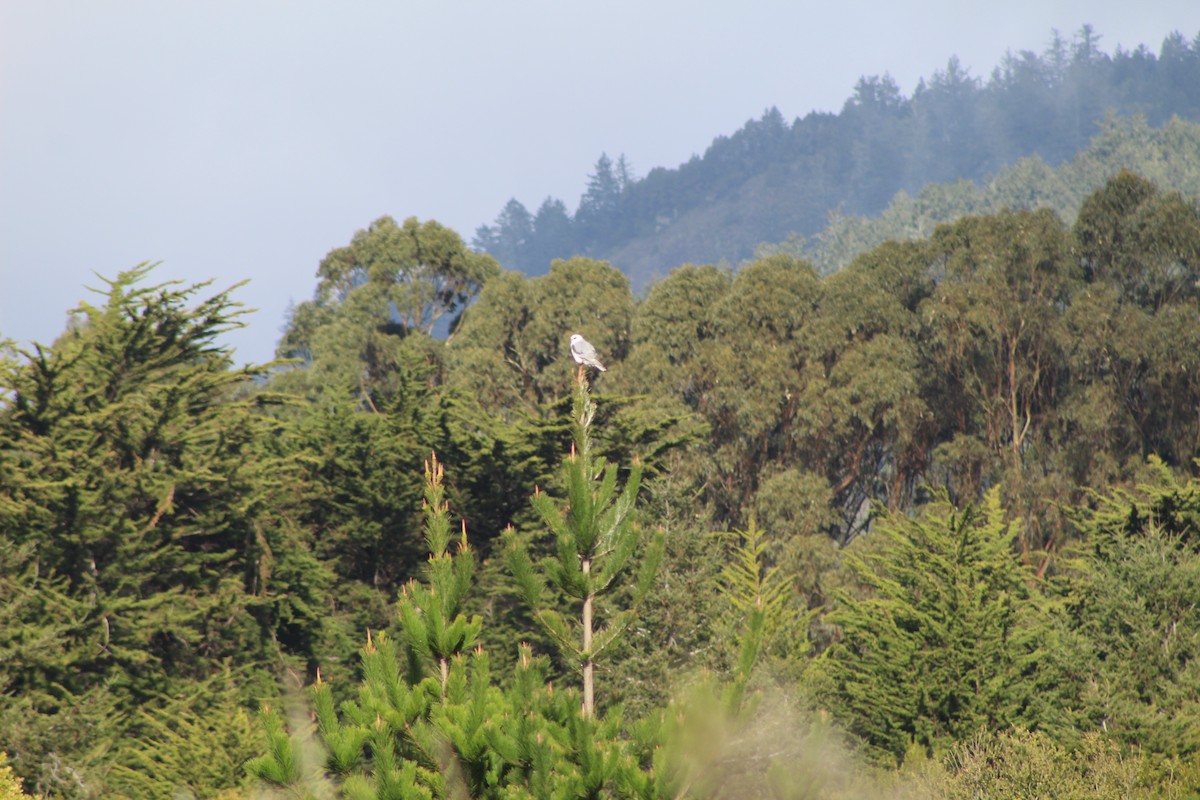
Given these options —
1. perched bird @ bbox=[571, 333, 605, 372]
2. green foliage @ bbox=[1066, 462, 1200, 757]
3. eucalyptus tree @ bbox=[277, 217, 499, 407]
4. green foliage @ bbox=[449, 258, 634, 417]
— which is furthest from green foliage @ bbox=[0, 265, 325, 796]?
eucalyptus tree @ bbox=[277, 217, 499, 407]

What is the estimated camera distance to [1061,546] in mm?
38844

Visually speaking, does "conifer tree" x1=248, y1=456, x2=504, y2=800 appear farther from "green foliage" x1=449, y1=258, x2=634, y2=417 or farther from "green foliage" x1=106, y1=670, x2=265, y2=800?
"green foliage" x1=449, y1=258, x2=634, y2=417

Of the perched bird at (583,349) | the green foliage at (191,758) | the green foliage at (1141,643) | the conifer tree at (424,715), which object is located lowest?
the green foliage at (1141,643)

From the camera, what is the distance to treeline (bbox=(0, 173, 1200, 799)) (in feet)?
36.8

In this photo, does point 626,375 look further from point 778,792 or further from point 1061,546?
point 778,792

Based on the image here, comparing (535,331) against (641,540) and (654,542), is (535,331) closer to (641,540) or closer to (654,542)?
(641,540)

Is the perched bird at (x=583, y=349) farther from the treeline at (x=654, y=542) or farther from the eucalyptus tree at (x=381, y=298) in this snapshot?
the eucalyptus tree at (x=381, y=298)

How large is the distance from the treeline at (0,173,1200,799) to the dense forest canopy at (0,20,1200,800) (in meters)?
0.08

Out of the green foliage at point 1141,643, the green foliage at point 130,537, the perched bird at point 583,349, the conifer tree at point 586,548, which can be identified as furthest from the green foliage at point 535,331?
the conifer tree at point 586,548

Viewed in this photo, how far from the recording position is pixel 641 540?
25.8 m

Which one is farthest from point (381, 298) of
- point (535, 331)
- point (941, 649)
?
point (941, 649)

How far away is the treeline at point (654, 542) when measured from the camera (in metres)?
11.2

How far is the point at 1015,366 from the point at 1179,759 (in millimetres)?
21604

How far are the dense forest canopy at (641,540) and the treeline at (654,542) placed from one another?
0.26ft
